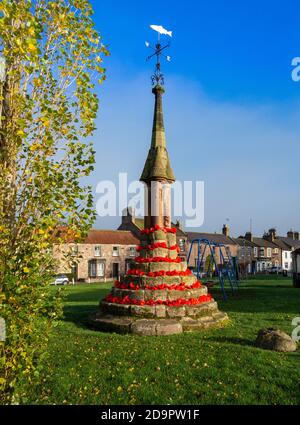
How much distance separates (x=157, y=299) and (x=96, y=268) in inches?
1398

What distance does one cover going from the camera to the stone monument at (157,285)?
1192cm

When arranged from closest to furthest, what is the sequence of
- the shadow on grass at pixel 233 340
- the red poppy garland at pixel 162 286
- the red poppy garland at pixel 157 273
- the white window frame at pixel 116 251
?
the shadow on grass at pixel 233 340 → the red poppy garland at pixel 162 286 → the red poppy garland at pixel 157 273 → the white window frame at pixel 116 251

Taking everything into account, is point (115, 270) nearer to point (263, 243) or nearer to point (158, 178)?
point (158, 178)

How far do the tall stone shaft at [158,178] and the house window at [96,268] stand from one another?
109 feet

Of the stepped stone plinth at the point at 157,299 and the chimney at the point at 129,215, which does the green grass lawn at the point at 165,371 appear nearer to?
the stepped stone plinth at the point at 157,299

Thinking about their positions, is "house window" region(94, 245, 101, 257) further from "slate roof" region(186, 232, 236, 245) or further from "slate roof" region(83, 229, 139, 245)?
"slate roof" region(186, 232, 236, 245)

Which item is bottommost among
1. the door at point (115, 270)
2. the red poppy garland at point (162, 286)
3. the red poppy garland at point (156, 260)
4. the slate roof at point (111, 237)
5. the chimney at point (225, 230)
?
the door at point (115, 270)

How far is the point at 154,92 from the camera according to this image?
614 inches

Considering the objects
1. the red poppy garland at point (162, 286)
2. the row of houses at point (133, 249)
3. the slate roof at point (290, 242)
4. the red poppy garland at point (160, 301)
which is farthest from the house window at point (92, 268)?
the slate roof at point (290, 242)

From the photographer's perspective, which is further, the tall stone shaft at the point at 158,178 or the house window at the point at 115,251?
the house window at the point at 115,251

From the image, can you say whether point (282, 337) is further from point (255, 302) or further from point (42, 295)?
point (255, 302)

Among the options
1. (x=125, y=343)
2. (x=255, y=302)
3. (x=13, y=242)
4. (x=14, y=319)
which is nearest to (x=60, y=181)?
(x=13, y=242)

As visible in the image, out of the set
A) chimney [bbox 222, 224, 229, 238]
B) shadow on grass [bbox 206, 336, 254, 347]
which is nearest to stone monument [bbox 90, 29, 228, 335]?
shadow on grass [bbox 206, 336, 254, 347]

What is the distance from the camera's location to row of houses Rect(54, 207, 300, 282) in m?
46.4
